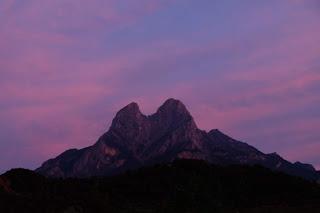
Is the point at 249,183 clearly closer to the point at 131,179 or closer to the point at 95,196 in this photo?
the point at 131,179

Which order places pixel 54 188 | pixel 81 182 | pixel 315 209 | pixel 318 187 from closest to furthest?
pixel 315 209 < pixel 54 188 < pixel 318 187 < pixel 81 182

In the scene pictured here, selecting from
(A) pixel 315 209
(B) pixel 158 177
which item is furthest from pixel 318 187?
(A) pixel 315 209

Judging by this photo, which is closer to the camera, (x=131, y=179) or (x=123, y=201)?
(x=123, y=201)

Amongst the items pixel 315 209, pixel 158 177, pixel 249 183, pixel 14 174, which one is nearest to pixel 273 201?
pixel 249 183

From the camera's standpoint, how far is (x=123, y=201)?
100 metres

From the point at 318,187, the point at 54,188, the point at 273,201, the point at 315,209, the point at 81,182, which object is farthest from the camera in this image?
the point at 81,182

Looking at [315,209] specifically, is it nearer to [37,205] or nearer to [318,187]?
[37,205]

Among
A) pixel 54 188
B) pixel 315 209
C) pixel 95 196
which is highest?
pixel 54 188

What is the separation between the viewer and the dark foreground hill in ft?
244

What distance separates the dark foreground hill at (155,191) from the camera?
7450cm

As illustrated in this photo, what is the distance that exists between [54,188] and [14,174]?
64.6 ft

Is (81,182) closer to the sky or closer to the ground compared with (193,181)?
closer to the sky

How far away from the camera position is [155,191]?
110688mm

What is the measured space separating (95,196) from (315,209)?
A: 25129 mm
